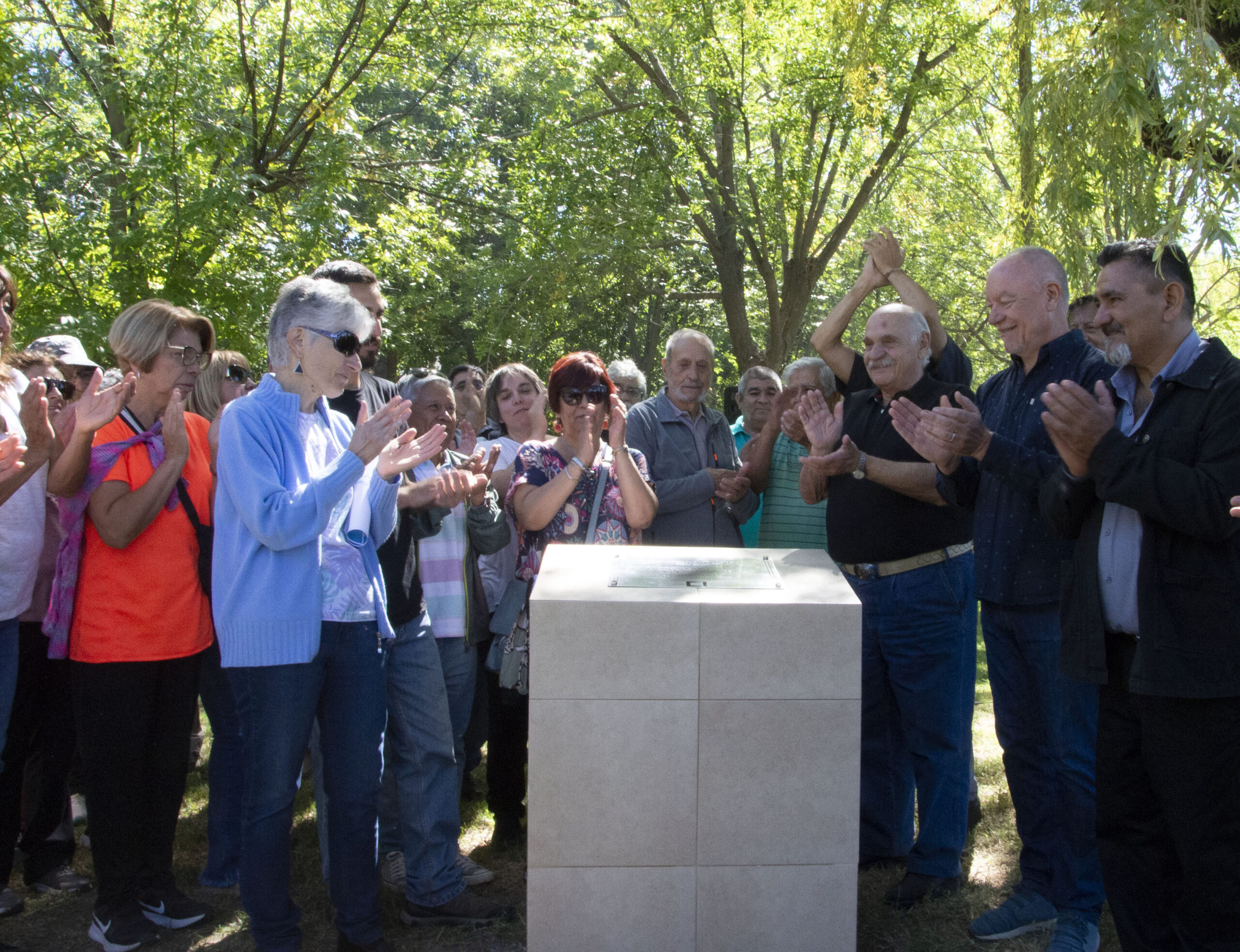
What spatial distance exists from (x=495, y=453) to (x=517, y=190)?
8.37 m

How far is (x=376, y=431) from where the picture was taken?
307 centimetres

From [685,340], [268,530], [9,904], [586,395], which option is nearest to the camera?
[268,530]

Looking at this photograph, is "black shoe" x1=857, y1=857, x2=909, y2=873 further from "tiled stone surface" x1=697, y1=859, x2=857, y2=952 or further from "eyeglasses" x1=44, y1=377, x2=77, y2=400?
"eyeglasses" x1=44, y1=377, x2=77, y2=400

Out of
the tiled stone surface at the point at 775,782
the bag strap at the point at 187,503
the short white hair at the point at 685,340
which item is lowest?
the tiled stone surface at the point at 775,782

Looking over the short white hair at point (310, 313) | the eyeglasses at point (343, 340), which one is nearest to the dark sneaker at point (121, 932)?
the short white hair at point (310, 313)

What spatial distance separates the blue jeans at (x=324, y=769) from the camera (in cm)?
313

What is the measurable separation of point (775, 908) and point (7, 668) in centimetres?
268

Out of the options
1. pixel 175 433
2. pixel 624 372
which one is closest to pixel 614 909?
pixel 175 433

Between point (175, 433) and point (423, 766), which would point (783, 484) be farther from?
point (175, 433)

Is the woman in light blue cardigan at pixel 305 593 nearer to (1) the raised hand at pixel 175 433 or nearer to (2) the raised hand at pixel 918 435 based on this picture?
(1) the raised hand at pixel 175 433

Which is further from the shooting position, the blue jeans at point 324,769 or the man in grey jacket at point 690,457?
the man in grey jacket at point 690,457

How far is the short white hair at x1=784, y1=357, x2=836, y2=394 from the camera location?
5.25 metres

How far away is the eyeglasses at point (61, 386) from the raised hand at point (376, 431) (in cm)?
179

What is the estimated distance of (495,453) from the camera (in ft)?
15.5
